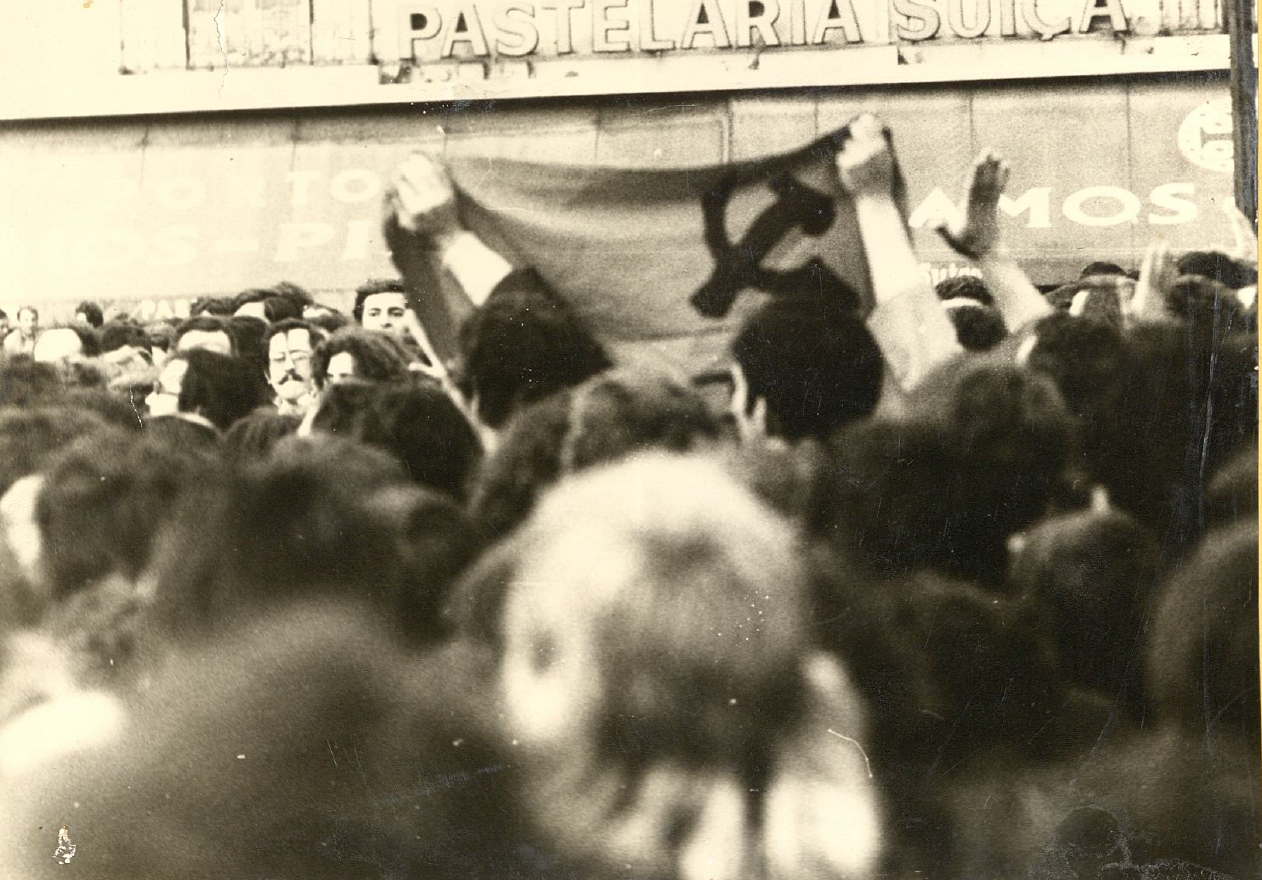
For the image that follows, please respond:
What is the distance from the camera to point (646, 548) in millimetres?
3100

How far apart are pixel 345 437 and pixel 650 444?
86 centimetres

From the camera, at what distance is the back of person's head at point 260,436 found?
3148 millimetres

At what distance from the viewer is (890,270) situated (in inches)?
A: 123

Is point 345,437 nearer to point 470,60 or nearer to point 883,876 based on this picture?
point 470,60

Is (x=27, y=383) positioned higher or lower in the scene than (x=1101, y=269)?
lower

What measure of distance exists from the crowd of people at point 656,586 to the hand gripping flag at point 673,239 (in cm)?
7

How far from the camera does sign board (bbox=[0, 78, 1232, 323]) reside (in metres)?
3.12


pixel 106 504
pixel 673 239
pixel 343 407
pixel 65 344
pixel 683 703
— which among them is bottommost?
pixel 683 703

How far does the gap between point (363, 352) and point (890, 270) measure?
151 cm

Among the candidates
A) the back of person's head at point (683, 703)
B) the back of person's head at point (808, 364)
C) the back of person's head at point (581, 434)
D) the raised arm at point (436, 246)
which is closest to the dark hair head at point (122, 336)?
the raised arm at point (436, 246)

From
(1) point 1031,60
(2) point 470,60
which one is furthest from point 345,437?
(1) point 1031,60


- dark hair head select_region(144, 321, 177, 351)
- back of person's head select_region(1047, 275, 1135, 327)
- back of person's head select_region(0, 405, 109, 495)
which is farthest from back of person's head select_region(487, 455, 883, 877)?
back of person's head select_region(0, 405, 109, 495)

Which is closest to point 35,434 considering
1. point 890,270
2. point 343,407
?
point 343,407

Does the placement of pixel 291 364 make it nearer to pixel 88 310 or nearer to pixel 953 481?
pixel 88 310
